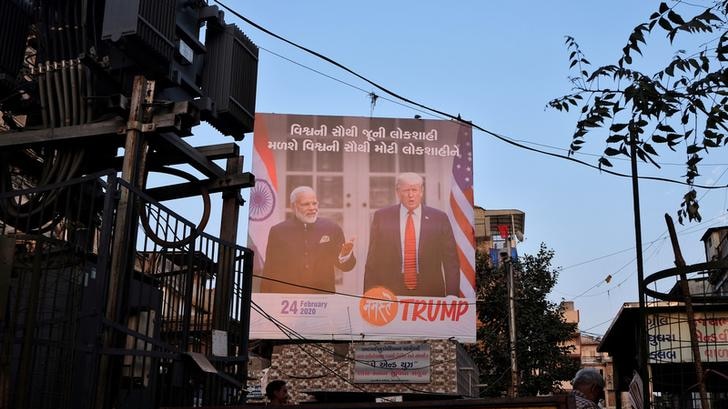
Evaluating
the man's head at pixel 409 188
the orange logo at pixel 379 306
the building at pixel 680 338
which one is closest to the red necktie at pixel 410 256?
the man's head at pixel 409 188

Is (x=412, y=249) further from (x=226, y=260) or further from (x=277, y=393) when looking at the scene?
(x=277, y=393)

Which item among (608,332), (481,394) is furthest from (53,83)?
(481,394)

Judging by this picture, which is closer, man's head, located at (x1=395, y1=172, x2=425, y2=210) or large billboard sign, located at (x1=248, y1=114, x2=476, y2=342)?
large billboard sign, located at (x1=248, y1=114, x2=476, y2=342)

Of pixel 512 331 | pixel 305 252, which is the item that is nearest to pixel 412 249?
pixel 305 252

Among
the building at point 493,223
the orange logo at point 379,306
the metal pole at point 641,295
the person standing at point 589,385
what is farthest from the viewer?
the building at point 493,223

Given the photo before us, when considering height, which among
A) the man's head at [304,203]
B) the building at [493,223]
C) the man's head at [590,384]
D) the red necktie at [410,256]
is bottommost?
the man's head at [590,384]

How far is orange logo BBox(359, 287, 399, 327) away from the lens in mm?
30672

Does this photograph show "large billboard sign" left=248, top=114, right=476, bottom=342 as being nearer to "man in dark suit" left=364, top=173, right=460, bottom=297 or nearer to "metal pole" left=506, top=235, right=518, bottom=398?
"man in dark suit" left=364, top=173, right=460, bottom=297

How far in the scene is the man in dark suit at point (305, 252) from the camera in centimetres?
3120

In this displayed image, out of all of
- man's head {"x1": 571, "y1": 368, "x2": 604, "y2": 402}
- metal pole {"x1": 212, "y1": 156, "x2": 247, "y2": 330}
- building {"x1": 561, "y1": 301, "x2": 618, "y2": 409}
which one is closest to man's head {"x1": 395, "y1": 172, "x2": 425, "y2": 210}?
metal pole {"x1": 212, "y1": 156, "x2": 247, "y2": 330}

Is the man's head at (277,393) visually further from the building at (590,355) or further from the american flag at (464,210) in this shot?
the building at (590,355)

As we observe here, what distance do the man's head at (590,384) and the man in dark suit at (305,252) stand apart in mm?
25300

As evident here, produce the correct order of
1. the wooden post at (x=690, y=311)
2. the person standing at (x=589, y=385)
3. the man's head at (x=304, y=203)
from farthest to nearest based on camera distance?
the man's head at (x=304, y=203), the wooden post at (x=690, y=311), the person standing at (x=589, y=385)

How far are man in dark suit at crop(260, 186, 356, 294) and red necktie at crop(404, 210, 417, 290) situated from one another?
85.0 inches
